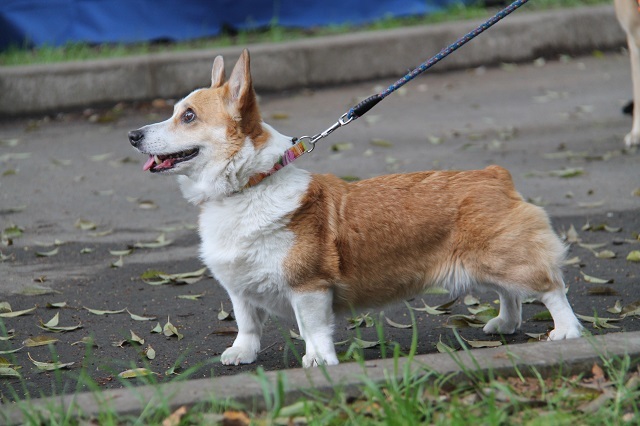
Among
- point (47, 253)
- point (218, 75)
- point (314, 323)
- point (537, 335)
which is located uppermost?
point (218, 75)

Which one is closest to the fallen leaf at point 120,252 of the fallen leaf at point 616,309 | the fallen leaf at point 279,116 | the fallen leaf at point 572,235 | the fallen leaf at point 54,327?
the fallen leaf at point 54,327

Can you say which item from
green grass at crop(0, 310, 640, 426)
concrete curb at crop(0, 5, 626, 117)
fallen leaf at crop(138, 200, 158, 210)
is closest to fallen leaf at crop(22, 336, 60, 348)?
green grass at crop(0, 310, 640, 426)

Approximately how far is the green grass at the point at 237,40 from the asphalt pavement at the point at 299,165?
1056 millimetres

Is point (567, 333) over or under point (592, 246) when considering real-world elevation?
over

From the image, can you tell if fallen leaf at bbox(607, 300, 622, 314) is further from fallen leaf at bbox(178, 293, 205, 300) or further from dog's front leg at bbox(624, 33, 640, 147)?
dog's front leg at bbox(624, 33, 640, 147)

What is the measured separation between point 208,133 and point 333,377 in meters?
1.34

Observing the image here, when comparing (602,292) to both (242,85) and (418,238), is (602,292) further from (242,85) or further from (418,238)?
(242,85)

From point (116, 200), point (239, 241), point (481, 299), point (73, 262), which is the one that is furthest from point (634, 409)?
point (116, 200)

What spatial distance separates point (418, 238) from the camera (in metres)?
4.13

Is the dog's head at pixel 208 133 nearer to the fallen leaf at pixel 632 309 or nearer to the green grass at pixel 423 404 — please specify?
the green grass at pixel 423 404

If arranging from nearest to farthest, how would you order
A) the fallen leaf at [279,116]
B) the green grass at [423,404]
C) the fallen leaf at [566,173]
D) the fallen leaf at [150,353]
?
1. the green grass at [423,404]
2. the fallen leaf at [150,353]
3. the fallen leaf at [566,173]
4. the fallen leaf at [279,116]

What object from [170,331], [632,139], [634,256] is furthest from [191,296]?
[632,139]

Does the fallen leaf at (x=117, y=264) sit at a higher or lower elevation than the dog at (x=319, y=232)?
lower

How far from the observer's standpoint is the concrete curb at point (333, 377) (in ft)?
10.2
